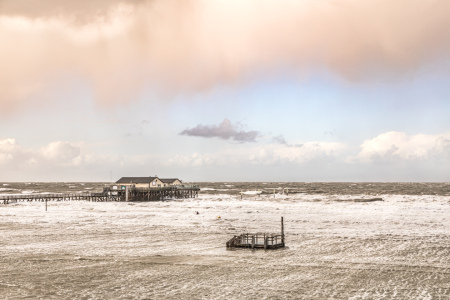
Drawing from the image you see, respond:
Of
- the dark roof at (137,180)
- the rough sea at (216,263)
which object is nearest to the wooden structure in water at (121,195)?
the dark roof at (137,180)

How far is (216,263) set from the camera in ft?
82.3

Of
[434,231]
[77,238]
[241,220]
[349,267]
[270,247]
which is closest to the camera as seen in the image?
[349,267]

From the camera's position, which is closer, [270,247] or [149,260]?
[149,260]

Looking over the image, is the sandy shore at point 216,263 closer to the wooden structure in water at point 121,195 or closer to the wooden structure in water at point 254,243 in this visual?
the wooden structure in water at point 254,243

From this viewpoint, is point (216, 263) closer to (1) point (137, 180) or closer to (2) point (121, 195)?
(2) point (121, 195)

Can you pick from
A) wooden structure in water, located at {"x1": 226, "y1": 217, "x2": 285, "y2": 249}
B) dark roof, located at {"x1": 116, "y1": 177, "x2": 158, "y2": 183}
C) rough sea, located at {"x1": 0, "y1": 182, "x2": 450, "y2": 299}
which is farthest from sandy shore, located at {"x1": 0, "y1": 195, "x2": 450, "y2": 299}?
dark roof, located at {"x1": 116, "y1": 177, "x2": 158, "y2": 183}

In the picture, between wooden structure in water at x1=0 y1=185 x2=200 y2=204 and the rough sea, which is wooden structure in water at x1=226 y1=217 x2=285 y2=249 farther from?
wooden structure in water at x1=0 y1=185 x2=200 y2=204

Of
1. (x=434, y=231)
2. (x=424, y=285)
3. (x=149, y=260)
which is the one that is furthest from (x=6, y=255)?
(x=434, y=231)

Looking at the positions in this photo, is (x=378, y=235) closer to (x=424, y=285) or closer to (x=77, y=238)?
(x=424, y=285)

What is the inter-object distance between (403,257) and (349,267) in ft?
17.7

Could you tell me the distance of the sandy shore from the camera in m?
19.3

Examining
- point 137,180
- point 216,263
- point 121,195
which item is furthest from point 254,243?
point 137,180

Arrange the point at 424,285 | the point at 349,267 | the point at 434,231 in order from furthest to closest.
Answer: the point at 434,231 < the point at 349,267 < the point at 424,285

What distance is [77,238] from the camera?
114 ft
